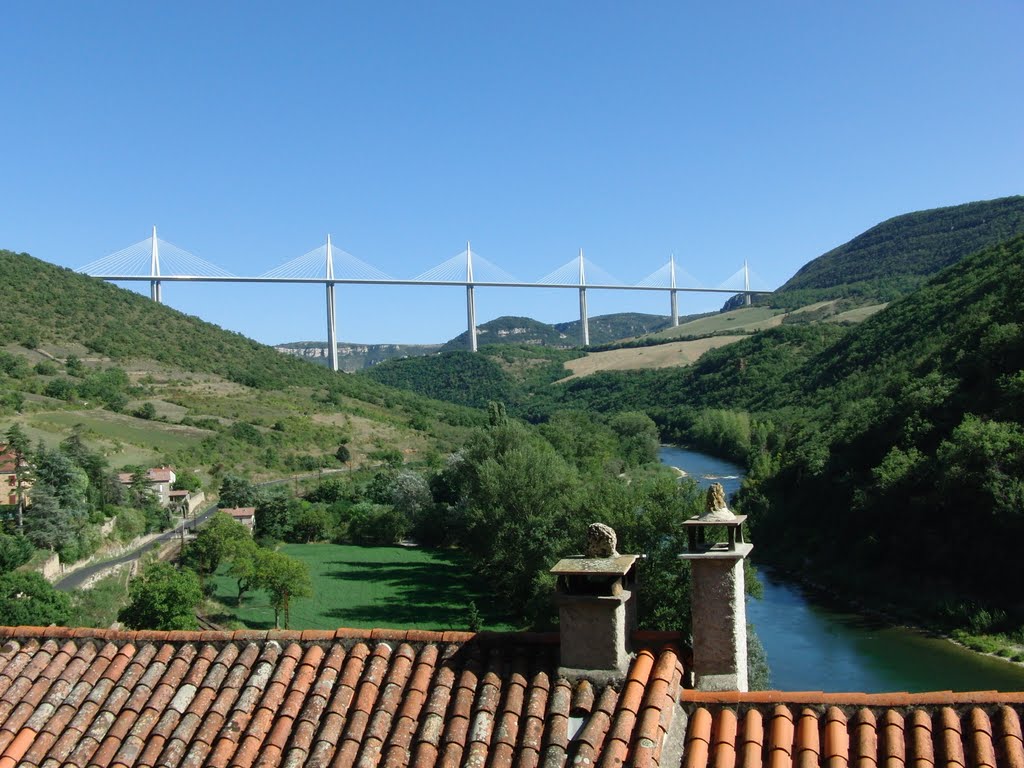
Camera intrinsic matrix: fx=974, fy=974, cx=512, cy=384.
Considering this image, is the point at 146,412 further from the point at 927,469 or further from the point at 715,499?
the point at 715,499

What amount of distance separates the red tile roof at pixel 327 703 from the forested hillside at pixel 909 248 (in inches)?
3498

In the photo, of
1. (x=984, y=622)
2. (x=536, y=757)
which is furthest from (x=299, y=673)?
(x=984, y=622)

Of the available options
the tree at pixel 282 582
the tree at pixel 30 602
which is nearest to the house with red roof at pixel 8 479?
the tree at pixel 30 602

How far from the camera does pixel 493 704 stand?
348 cm

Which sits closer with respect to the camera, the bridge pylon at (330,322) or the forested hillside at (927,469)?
the forested hillside at (927,469)

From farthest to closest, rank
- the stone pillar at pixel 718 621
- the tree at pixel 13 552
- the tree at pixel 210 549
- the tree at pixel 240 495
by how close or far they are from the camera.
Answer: the tree at pixel 240 495 < the tree at pixel 210 549 < the tree at pixel 13 552 < the stone pillar at pixel 718 621

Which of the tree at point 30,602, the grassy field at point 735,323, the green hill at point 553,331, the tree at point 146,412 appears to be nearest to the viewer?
the tree at point 30,602

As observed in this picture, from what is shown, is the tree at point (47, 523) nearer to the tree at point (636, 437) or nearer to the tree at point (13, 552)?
the tree at point (13, 552)

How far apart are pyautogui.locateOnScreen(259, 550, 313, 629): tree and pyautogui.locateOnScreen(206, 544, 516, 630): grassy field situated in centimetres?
45

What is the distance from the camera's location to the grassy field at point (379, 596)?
71.2 ft

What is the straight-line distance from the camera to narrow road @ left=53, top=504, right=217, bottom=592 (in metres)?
22.5

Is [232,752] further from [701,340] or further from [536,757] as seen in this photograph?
[701,340]

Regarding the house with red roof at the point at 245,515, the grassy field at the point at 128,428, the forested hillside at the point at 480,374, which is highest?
the forested hillside at the point at 480,374

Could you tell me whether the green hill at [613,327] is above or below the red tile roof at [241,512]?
above
